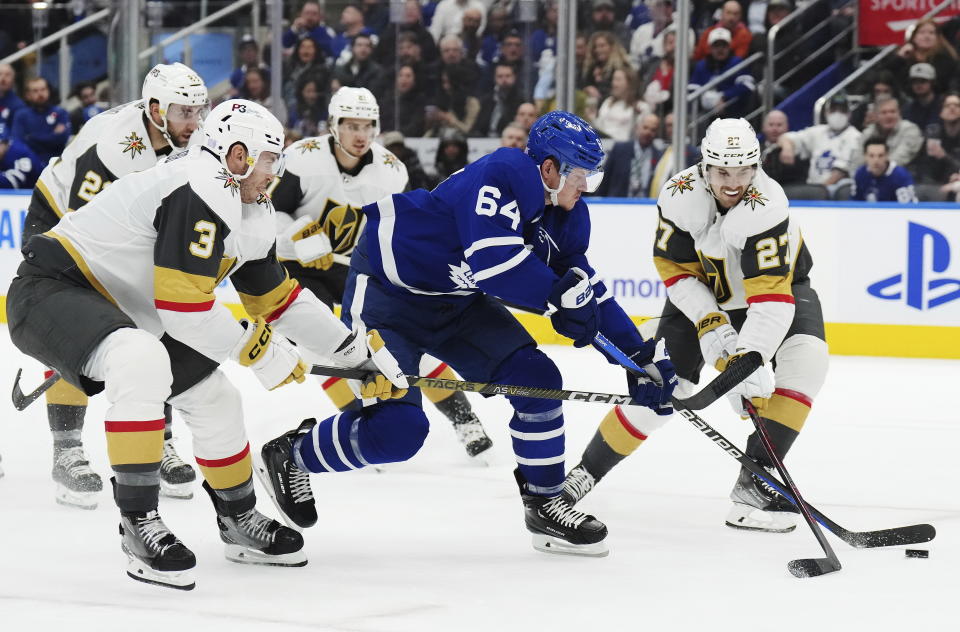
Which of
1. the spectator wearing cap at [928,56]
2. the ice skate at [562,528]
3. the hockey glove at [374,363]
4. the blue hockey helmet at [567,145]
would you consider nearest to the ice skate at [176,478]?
the hockey glove at [374,363]

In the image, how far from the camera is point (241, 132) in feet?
8.66

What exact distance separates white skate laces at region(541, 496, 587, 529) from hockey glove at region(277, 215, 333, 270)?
149 cm

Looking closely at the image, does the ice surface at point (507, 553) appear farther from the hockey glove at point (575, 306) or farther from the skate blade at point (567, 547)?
the hockey glove at point (575, 306)

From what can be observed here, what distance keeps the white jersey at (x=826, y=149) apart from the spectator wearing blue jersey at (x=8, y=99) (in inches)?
176

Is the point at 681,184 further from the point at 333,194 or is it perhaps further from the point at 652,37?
the point at 652,37

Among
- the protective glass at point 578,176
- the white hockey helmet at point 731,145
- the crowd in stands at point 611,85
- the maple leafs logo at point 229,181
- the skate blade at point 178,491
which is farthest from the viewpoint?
the crowd in stands at point 611,85

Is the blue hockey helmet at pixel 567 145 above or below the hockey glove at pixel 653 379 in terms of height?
above

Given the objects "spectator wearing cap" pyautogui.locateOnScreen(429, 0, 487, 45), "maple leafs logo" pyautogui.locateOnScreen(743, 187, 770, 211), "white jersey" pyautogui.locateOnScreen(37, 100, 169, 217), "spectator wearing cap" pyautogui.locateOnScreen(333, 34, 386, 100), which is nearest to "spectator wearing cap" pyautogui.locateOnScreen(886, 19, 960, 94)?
"spectator wearing cap" pyautogui.locateOnScreen(429, 0, 487, 45)

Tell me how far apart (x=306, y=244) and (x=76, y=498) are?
1.18m

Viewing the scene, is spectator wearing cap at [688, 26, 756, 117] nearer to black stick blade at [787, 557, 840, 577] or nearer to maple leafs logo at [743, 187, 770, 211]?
maple leafs logo at [743, 187, 770, 211]

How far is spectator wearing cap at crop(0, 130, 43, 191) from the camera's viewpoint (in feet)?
24.6

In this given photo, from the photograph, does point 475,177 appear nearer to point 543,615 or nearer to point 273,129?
point 273,129

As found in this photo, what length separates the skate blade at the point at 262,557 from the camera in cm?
282

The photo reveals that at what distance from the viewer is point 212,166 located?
2594 millimetres
